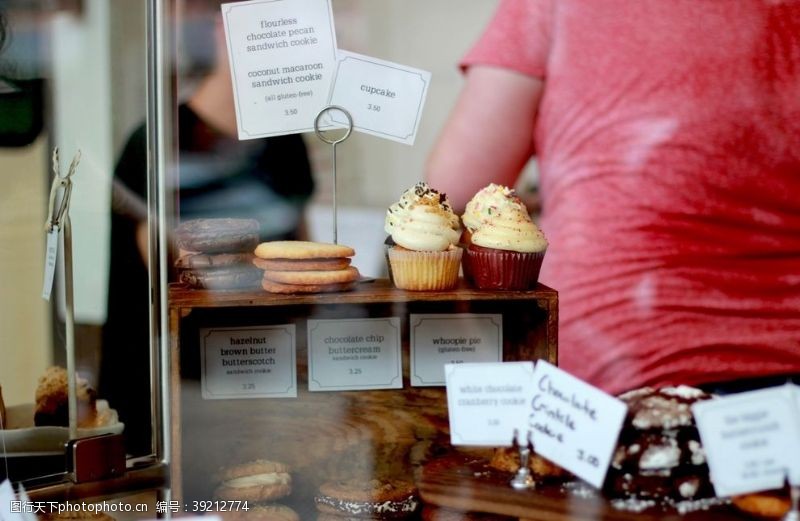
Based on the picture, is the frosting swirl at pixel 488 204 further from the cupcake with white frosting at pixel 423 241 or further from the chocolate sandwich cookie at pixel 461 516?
the chocolate sandwich cookie at pixel 461 516

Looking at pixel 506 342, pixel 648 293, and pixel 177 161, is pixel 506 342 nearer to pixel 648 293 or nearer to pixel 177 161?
pixel 648 293

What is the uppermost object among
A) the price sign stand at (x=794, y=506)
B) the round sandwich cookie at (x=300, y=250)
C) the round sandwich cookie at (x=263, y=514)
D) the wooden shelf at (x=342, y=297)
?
the round sandwich cookie at (x=300, y=250)

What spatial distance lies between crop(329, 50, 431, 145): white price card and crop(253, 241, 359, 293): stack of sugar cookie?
0.24m

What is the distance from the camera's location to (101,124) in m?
1.76

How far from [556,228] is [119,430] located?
35.0 inches

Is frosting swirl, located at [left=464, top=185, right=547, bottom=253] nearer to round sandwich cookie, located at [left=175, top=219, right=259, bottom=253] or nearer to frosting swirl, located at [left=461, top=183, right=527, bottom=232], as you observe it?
frosting swirl, located at [left=461, top=183, right=527, bottom=232]

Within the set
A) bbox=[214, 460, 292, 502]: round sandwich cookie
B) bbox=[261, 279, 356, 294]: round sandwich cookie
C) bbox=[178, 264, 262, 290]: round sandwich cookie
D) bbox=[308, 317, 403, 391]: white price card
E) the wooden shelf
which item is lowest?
bbox=[214, 460, 292, 502]: round sandwich cookie

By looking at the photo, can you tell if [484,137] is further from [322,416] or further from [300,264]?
[322,416]

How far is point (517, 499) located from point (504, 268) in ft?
1.27

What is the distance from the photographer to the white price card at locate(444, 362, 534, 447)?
4.95 feet

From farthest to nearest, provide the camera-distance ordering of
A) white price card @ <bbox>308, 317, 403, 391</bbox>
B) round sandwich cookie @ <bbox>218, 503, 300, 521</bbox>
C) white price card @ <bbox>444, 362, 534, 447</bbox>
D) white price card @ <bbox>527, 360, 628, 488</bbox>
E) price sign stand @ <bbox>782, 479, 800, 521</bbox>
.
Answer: white price card @ <bbox>308, 317, 403, 391</bbox>
round sandwich cookie @ <bbox>218, 503, 300, 521</bbox>
white price card @ <bbox>444, 362, 534, 447</bbox>
white price card @ <bbox>527, 360, 628, 488</bbox>
price sign stand @ <bbox>782, 479, 800, 521</bbox>

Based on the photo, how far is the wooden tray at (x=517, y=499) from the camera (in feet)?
4.54

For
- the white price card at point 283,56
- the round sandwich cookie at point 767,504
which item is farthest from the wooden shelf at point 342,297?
the round sandwich cookie at point 767,504

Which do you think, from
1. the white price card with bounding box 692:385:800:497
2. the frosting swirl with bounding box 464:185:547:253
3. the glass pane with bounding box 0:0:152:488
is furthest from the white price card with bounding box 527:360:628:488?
the glass pane with bounding box 0:0:152:488
